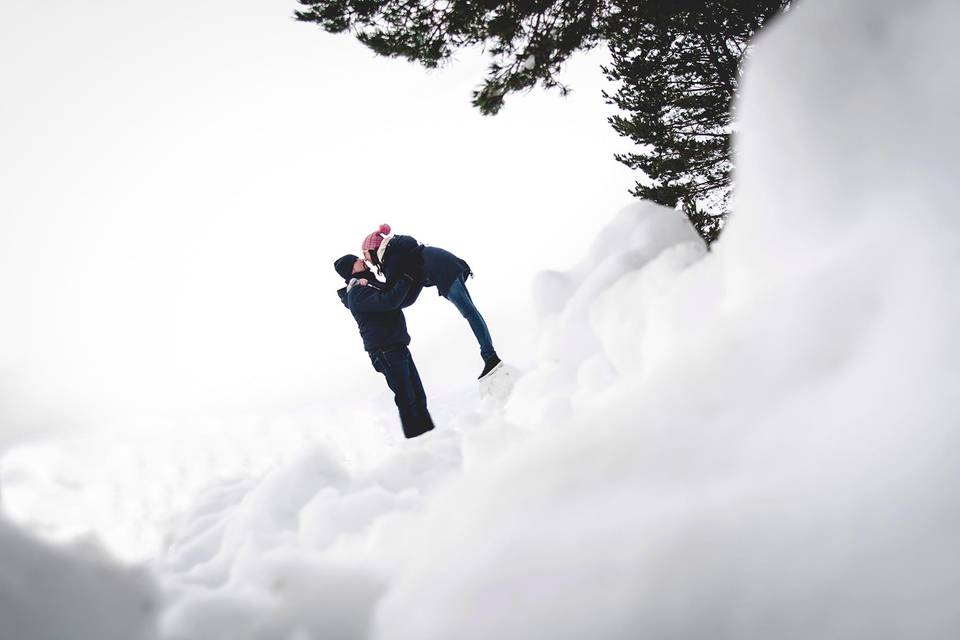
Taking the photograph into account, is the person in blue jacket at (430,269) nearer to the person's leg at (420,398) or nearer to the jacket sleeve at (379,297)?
the jacket sleeve at (379,297)

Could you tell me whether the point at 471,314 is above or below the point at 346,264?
below

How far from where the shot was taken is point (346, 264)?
378 cm

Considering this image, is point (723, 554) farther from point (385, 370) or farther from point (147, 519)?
point (385, 370)

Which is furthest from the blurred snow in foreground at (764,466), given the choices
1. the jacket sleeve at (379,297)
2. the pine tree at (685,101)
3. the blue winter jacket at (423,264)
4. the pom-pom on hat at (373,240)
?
the pine tree at (685,101)

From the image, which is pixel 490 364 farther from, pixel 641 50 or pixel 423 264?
pixel 641 50

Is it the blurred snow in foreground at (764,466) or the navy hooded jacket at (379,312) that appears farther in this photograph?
the navy hooded jacket at (379,312)

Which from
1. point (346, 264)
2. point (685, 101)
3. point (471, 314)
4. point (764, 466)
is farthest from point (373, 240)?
point (685, 101)

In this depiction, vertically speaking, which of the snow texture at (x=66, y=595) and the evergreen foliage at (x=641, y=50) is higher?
the evergreen foliage at (x=641, y=50)

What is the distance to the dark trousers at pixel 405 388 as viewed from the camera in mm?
3516

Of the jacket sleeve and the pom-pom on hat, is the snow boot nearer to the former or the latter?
the jacket sleeve

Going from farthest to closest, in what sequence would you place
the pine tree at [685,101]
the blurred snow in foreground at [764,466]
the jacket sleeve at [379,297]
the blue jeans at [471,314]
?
the pine tree at [685,101], the blue jeans at [471,314], the jacket sleeve at [379,297], the blurred snow in foreground at [764,466]

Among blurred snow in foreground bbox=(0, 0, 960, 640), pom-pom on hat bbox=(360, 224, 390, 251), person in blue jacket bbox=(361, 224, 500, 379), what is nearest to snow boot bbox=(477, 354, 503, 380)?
person in blue jacket bbox=(361, 224, 500, 379)

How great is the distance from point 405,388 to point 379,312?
1.85ft

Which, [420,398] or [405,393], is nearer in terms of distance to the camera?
[405,393]
